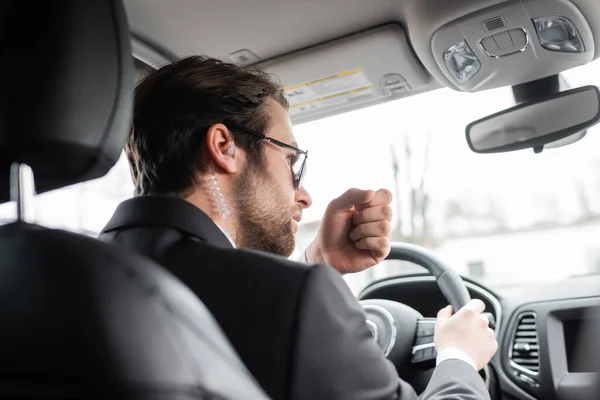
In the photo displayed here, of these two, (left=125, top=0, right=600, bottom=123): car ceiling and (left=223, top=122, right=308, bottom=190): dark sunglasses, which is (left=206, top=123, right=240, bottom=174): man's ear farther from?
(left=125, top=0, right=600, bottom=123): car ceiling

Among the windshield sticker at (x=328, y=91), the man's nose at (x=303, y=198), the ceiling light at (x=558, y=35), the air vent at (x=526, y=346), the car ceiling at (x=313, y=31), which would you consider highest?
the car ceiling at (x=313, y=31)

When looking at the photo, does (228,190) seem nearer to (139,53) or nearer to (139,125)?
(139,125)

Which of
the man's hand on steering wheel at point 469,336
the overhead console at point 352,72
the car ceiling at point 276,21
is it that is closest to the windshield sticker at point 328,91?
the overhead console at point 352,72

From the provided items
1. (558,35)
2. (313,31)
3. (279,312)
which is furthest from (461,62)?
(279,312)

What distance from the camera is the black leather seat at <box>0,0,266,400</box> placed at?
775mm

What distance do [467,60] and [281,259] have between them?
137 cm

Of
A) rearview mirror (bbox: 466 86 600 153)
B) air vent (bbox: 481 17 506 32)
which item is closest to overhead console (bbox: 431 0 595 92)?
air vent (bbox: 481 17 506 32)

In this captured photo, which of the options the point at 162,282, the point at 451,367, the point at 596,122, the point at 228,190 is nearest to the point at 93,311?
the point at 162,282

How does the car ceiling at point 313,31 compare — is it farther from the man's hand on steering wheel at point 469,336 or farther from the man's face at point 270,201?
the man's hand on steering wheel at point 469,336

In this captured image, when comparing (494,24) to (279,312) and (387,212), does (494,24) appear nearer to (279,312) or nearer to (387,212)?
(387,212)

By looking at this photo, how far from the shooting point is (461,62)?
7.64 feet

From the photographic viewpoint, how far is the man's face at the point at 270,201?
1.73m

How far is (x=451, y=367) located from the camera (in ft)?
5.28

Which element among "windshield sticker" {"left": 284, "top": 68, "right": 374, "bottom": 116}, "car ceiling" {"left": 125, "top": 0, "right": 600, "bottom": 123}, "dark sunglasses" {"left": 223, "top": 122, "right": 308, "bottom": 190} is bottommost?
"dark sunglasses" {"left": 223, "top": 122, "right": 308, "bottom": 190}
